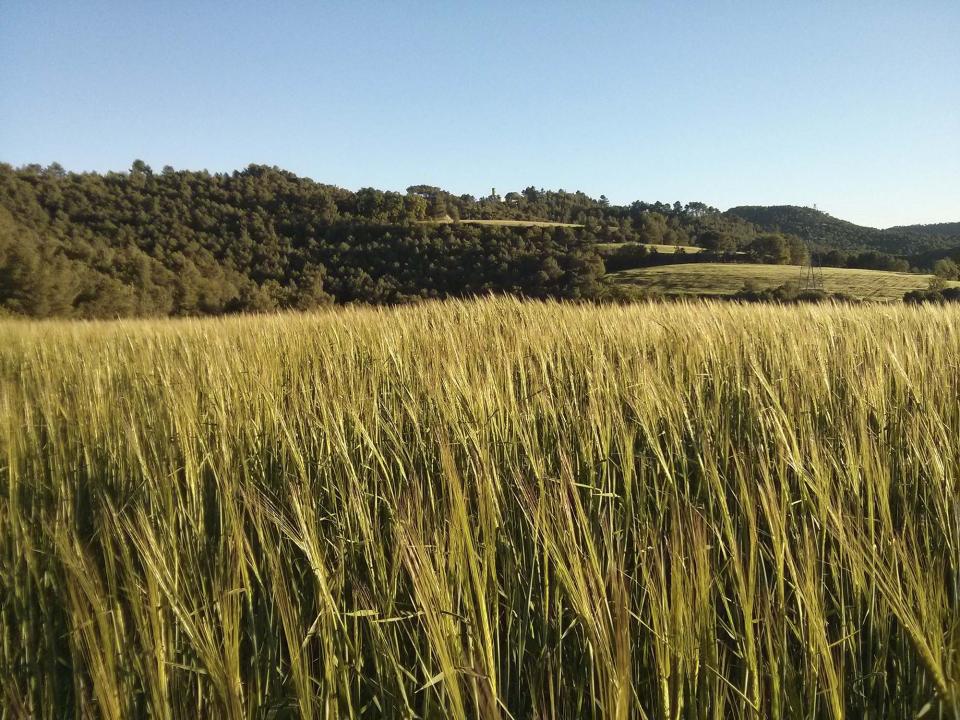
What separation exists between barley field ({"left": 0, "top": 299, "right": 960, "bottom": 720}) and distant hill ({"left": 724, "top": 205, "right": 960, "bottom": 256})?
5941 centimetres

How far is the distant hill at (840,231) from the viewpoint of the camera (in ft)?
169

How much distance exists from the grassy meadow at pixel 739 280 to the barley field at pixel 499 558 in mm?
27644

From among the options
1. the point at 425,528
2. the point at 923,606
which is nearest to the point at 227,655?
the point at 425,528

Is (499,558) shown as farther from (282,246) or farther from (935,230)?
(935,230)

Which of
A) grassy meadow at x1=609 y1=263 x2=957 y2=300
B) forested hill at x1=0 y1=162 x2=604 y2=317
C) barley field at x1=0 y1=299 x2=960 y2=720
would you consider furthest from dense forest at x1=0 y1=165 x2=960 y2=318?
barley field at x1=0 y1=299 x2=960 y2=720

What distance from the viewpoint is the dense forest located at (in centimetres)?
2205

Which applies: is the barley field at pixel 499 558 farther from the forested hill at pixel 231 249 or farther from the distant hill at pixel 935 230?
the distant hill at pixel 935 230

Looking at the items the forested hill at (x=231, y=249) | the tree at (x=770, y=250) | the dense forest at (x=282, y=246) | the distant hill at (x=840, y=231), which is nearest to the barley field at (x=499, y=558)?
the dense forest at (x=282, y=246)

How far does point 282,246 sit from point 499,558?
36.4 m

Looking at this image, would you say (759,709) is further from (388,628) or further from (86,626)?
(86,626)

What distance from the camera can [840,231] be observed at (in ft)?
193

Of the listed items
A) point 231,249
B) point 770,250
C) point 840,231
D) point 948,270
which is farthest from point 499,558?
point 840,231

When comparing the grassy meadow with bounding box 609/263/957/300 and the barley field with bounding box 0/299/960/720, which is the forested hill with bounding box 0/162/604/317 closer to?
the grassy meadow with bounding box 609/263/957/300

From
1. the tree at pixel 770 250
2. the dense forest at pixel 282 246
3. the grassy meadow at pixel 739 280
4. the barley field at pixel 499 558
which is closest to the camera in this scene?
the barley field at pixel 499 558
